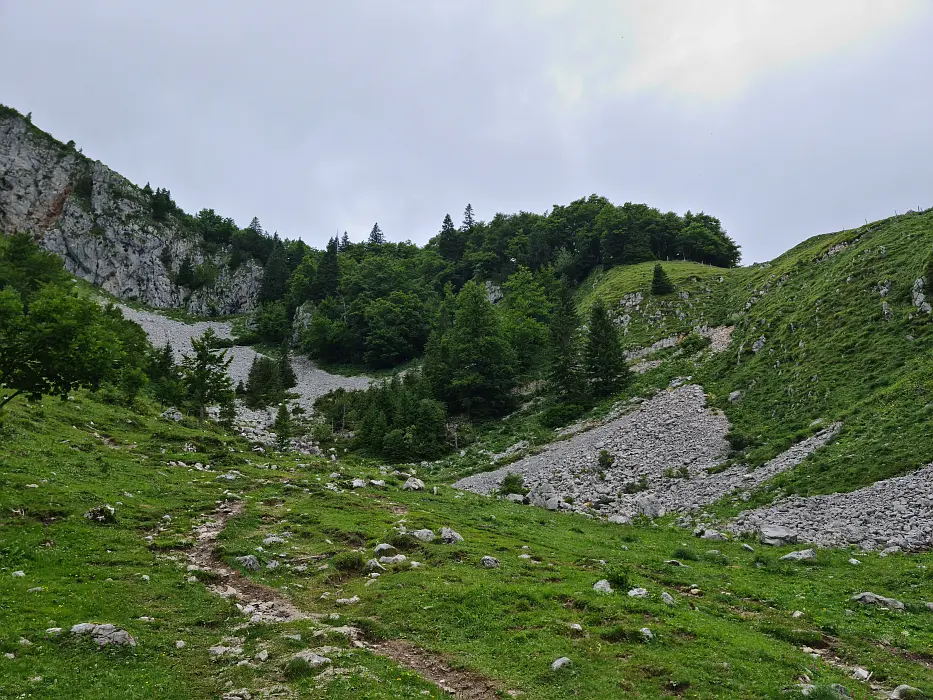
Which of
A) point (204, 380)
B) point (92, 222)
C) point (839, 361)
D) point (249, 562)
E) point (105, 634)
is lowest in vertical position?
point (249, 562)

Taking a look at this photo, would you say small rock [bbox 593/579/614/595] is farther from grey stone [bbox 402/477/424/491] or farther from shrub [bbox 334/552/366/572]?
grey stone [bbox 402/477/424/491]

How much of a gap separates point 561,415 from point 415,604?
42.8m

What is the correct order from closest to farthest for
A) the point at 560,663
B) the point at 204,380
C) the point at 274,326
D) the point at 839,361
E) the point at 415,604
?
the point at 560,663 < the point at 415,604 < the point at 839,361 < the point at 204,380 < the point at 274,326

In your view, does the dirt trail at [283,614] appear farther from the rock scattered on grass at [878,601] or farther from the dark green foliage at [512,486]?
the dark green foliage at [512,486]

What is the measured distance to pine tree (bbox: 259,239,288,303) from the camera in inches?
5812

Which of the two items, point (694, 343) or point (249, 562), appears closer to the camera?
point (249, 562)

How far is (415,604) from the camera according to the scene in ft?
45.1

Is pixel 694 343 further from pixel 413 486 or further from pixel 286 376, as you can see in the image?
pixel 286 376

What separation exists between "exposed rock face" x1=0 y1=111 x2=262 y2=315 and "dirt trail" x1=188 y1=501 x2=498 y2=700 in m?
142

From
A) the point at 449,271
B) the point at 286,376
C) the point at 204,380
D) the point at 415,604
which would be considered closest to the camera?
the point at 415,604

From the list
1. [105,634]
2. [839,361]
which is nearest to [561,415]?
[839,361]

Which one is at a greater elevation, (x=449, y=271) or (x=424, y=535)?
(x=449, y=271)

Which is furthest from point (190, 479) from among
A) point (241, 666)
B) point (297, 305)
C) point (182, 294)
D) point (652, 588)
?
point (182, 294)

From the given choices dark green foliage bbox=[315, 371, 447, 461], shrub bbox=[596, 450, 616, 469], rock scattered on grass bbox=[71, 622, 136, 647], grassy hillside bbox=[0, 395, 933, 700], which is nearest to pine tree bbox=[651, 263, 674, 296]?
dark green foliage bbox=[315, 371, 447, 461]
